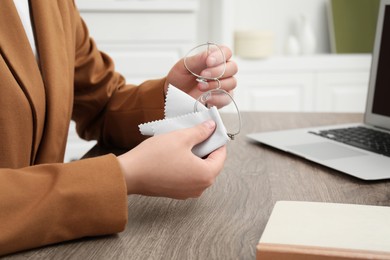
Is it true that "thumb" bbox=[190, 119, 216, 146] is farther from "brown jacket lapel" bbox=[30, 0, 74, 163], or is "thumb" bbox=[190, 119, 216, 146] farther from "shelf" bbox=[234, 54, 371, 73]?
"shelf" bbox=[234, 54, 371, 73]

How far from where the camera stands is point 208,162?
2.58ft

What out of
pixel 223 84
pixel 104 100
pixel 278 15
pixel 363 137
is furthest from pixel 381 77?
Answer: pixel 278 15

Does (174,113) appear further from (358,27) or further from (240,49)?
(358,27)

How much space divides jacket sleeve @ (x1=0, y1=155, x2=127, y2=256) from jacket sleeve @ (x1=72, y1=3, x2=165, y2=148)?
495 millimetres

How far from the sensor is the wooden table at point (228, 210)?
2.28 ft

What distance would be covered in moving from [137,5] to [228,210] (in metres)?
2.22

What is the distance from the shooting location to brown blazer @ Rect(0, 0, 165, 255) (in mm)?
710

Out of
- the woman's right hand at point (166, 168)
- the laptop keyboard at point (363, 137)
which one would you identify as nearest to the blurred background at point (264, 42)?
the laptop keyboard at point (363, 137)

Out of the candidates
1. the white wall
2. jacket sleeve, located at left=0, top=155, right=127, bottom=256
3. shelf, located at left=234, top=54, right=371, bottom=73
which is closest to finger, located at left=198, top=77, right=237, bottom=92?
jacket sleeve, located at left=0, top=155, right=127, bottom=256

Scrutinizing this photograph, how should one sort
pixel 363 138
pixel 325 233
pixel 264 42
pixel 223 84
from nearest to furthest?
pixel 325 233 → pixel 223 84 → pixel 363 138 → pixel 264 42

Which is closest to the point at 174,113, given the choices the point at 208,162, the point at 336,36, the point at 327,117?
the point at 208,162

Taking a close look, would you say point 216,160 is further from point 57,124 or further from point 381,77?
point 381,77

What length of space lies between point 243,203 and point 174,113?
17 centimetres

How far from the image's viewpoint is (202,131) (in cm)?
81
